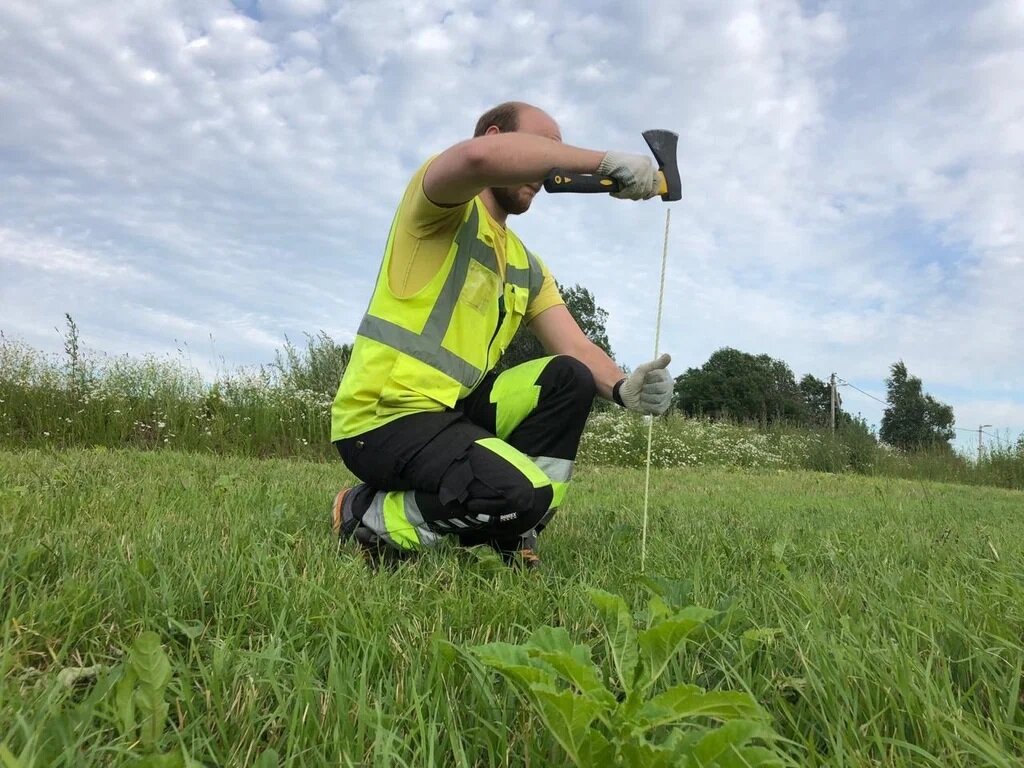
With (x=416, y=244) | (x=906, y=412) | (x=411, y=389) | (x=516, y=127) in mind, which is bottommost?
(x=411, y=389)

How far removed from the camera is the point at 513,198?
98.8 inches

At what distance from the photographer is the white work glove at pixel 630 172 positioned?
1880 mm

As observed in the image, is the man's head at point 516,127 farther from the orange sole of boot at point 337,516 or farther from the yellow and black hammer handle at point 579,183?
the orange sole of boot at point 337,516

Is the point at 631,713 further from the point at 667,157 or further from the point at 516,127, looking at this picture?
the point at 516,127

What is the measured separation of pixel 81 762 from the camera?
2.71 feet

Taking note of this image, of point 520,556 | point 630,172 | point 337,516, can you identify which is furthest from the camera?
point 337,516

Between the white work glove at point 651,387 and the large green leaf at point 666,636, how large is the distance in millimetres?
1491

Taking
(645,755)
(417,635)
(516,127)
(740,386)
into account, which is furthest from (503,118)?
(740,386)

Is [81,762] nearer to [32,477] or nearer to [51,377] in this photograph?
[32,477]

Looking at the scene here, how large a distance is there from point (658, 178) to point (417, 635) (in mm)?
1401

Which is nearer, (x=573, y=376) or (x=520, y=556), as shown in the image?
(x=520, y=556)

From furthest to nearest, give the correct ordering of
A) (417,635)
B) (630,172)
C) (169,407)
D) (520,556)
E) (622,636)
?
(169,407) < (520,556) < (630,172) < (417,635) < (622,636)

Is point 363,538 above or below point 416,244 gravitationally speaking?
below

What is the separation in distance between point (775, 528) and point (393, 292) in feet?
6.44
